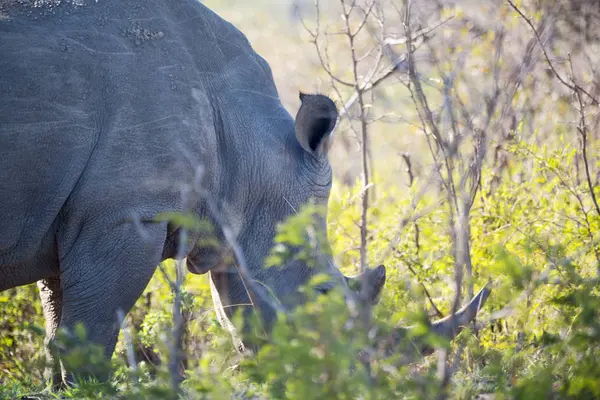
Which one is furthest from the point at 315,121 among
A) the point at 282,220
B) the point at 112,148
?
the point at 112,148

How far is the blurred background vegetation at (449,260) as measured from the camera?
2814mm

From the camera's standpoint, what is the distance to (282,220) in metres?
5.20

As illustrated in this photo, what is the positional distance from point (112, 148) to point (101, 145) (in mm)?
59

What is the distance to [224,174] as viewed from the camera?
4980 mm

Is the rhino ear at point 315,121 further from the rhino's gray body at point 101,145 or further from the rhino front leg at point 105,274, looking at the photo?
the rhino front leg at point 105,274

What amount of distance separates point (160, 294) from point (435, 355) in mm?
2222

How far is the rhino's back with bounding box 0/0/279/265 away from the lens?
4223 millimetres

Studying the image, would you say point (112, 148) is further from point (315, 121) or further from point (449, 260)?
point (449, 260)

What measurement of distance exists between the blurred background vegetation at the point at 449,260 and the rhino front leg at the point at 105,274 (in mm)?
276

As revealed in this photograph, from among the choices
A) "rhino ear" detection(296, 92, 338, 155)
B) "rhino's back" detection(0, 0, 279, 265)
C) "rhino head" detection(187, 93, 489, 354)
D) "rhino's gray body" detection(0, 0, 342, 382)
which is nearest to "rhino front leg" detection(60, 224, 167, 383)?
"rhino's gray body" detection(0, 0, 342, 382)

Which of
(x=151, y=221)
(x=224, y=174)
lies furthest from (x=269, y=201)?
(x=151, y=221)

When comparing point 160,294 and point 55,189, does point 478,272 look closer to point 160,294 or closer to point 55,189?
point 160,294

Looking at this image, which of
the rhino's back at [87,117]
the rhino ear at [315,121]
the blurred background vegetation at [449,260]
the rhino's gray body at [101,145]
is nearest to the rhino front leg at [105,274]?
the rhino's gray body at [101,145]

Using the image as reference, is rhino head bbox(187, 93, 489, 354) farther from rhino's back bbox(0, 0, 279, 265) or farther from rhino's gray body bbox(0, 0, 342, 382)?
rhino's back bbox(0, 0, 279, 265)
